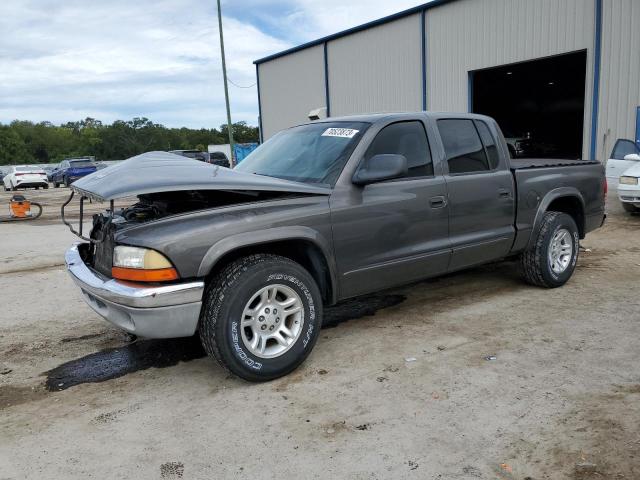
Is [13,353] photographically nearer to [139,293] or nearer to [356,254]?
[139,293]

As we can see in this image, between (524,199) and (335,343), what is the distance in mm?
2360

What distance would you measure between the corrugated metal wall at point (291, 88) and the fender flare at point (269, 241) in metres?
21.3

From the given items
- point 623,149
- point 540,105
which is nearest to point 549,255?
point 623,149

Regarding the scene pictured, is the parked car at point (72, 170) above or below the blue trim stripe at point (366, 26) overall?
below

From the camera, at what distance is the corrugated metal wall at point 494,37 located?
1483 cm

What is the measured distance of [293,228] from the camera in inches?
145

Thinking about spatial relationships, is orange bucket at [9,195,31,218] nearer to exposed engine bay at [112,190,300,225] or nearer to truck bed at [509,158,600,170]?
exposed engine bay at [112,190,300,225]

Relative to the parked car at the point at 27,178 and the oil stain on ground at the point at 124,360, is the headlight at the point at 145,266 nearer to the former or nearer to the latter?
the oil stain on ground at the point at 124,360

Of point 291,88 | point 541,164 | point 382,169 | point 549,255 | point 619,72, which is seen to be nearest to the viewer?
point 382,169

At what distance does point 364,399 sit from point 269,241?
3.79ft

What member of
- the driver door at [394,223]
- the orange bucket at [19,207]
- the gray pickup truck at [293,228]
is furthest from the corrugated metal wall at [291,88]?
the driver door at [394,223]

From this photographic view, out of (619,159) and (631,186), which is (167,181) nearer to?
(631,186)

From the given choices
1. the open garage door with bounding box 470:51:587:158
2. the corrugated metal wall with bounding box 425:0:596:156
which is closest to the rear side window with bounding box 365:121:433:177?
the corrugated metal wall with bounding box 425:0:596:156

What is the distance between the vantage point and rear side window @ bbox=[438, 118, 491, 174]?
4766 millimetres
